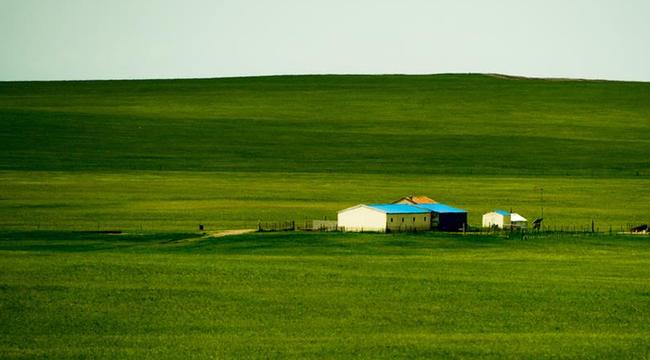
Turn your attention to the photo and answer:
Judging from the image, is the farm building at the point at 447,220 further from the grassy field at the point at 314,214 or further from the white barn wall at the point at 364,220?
the grassy field at the point at 314,214

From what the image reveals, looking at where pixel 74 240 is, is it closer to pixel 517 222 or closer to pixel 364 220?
pixel 364 220

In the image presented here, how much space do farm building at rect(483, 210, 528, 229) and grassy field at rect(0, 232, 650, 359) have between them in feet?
27.5

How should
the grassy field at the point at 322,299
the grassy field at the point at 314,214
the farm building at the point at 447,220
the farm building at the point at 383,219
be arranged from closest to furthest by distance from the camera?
the grassy field at the point at 322,299 → the grassy field at the point at 314,214 → the farm building at the point at 383,219 → the farm building at the point at 447,220

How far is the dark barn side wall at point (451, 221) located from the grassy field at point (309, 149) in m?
3.61

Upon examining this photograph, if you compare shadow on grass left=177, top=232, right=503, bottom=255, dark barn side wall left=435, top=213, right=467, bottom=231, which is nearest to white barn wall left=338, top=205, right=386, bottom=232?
dark barn side wall left=435, top=213, right=467, bottom=231

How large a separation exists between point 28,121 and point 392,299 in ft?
260

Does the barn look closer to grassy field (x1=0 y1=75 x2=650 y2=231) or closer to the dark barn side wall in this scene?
the dark barn side wall

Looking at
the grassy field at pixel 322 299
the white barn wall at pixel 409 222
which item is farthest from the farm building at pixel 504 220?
the grassy field at pixel 322 299

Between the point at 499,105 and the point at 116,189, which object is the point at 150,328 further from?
the point at 499,105

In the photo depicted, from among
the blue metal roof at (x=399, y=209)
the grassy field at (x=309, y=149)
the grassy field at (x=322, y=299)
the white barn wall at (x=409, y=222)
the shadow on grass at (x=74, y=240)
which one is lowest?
the grassy field at (x=322, y=299)

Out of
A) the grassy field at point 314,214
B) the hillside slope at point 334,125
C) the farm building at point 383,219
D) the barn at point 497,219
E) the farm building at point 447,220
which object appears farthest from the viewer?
the hillside slope at point 334,125

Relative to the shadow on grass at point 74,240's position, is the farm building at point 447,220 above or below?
above

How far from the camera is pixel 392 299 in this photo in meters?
39.8

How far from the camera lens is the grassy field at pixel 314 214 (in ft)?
113
